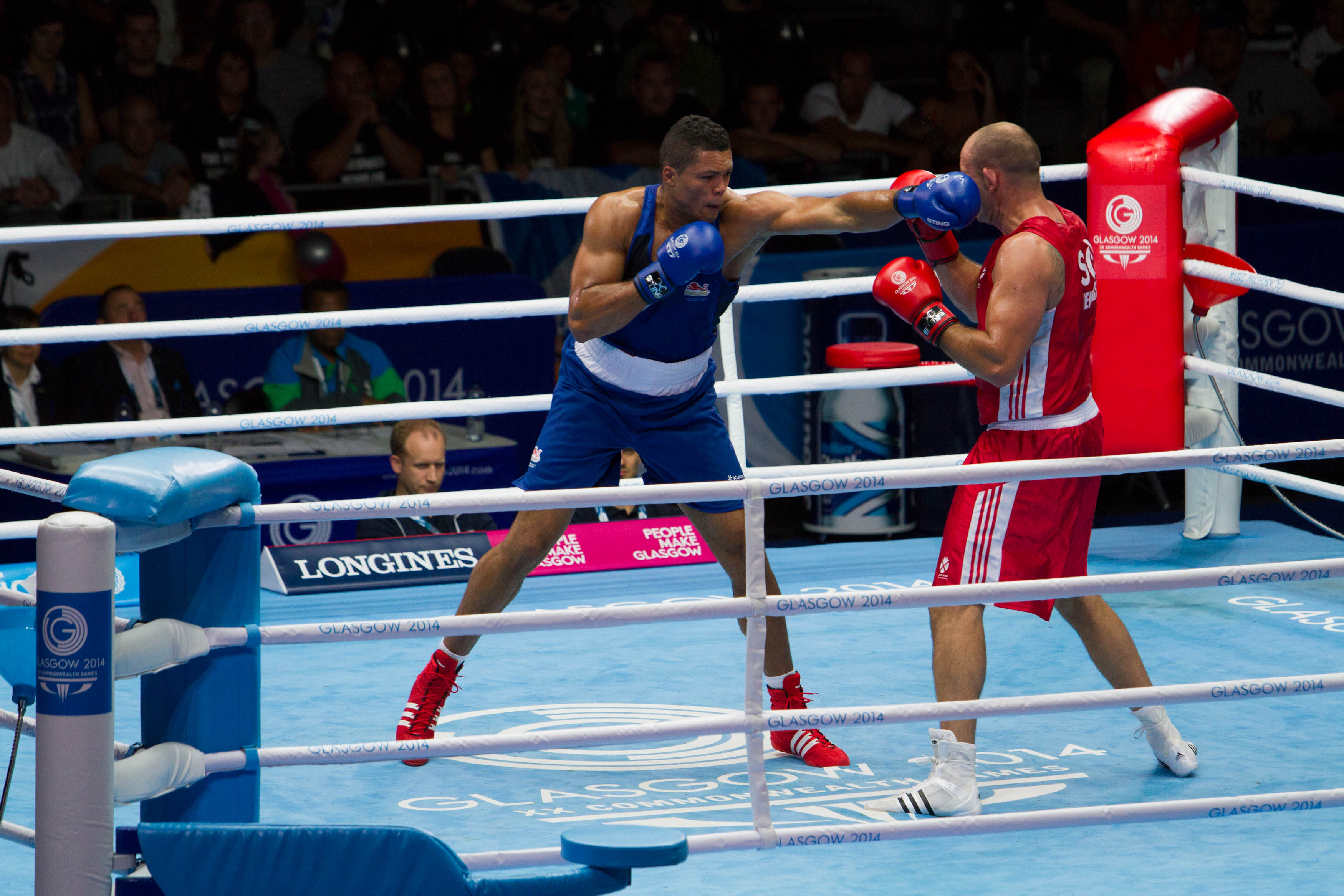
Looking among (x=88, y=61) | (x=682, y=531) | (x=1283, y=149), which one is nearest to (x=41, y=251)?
(x=88, y=61)

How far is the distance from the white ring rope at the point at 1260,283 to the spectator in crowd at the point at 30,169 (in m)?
4.43

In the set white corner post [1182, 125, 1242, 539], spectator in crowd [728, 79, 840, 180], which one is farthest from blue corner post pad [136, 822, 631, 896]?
spectator in crowd [728, 79, 840, 180]

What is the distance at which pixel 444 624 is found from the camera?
242 cm

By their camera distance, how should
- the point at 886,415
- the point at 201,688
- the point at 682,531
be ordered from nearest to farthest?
the point at 201,688 < the point at 682,531 < the point at 886,415

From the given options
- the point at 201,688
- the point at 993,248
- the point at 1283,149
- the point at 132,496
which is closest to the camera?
the point at 132,496

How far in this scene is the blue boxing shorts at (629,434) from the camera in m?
3.55

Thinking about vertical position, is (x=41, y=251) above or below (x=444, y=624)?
above

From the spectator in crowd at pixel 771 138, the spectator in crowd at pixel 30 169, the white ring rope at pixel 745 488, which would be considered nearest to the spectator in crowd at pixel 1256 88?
the spectator in crowd at pixel 771 138

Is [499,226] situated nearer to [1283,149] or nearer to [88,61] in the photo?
[88,61]

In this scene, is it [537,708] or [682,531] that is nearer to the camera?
[537,708]

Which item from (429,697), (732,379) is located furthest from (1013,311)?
(732,379)

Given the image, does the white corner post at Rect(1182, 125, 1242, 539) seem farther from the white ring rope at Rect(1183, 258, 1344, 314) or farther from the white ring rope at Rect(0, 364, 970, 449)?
the white ring rope at Rect(0, 364, 970, 449)

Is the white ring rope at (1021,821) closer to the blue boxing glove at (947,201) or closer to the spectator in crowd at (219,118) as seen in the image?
the blue boxing glove at (947,201)

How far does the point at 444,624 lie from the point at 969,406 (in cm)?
454
